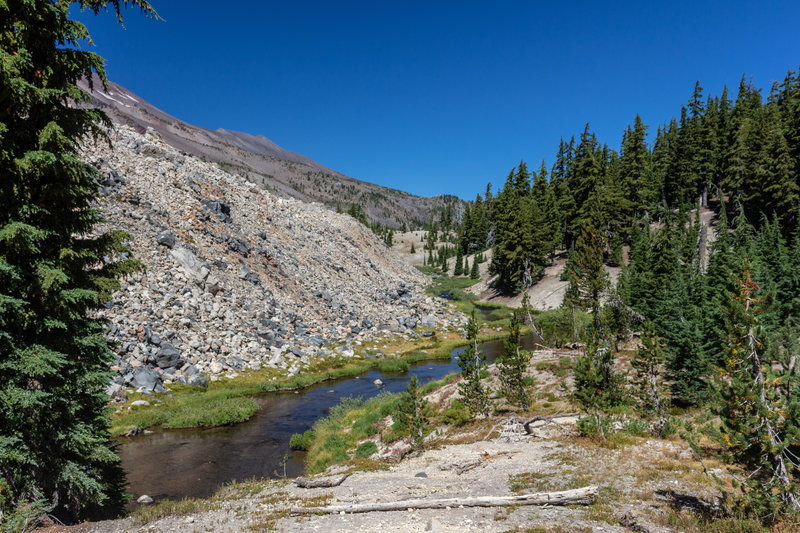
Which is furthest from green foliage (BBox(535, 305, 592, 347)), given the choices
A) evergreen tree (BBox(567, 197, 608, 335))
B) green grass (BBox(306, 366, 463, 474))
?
green grass (BBox(306, 366, 463, 474))

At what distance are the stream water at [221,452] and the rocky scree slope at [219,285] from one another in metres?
6.01

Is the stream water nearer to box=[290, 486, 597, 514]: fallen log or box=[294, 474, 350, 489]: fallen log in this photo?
box=[294, 474, 350, 489]: fallen log

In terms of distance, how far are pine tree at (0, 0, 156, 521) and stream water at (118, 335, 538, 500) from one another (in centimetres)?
899

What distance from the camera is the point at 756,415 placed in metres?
8.05

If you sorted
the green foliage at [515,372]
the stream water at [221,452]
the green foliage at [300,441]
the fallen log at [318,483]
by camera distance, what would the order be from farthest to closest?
the green foliage at [515,372], the green foliage at [300,441], the stream water at [221,452], the fallen log at [318,483]

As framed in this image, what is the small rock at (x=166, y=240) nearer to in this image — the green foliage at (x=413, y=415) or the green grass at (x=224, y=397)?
the green grass at (x=224, y=397)

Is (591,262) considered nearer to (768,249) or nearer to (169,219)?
(768,249)

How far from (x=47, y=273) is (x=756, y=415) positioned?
52.5 feet

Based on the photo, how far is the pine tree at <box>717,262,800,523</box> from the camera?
7.79m

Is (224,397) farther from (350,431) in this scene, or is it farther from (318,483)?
(318,483)

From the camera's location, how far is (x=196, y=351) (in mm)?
33219

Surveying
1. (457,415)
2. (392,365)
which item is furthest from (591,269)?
(392,365)

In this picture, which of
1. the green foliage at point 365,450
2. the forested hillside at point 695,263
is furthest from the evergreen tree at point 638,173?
the green foliage at point 365,450

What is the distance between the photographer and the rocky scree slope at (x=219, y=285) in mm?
32000
